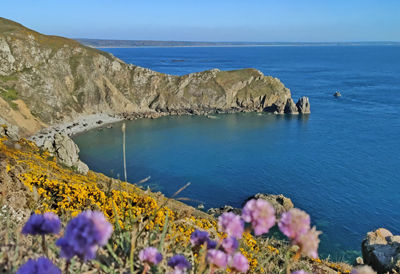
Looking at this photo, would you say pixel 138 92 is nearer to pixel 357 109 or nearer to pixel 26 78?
pixel 26 78

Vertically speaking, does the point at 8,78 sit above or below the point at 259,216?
below

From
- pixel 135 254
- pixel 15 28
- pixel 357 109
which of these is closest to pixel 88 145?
pixel 15 28

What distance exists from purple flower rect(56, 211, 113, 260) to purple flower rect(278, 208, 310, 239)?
3.24 feet

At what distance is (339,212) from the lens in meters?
34.4

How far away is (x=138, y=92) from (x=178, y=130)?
2724 cm

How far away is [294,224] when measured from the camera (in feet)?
5.76

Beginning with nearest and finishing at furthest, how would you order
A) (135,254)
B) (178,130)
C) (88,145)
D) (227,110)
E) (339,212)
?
(135,254)
(339,212)
(88,145)
(178,130)
(227,110)

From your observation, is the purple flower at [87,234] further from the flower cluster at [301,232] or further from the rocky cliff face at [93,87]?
the rocky cliff face at [93,87]

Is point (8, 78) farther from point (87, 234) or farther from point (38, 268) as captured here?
point (87, 234)

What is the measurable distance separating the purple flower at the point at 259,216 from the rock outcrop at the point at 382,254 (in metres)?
8.85

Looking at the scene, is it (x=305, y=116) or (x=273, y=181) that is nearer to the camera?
(x=273, y=181)

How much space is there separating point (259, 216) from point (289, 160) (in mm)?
49995

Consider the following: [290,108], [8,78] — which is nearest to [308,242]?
[8,78]

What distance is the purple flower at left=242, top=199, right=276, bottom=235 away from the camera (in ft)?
5.90
